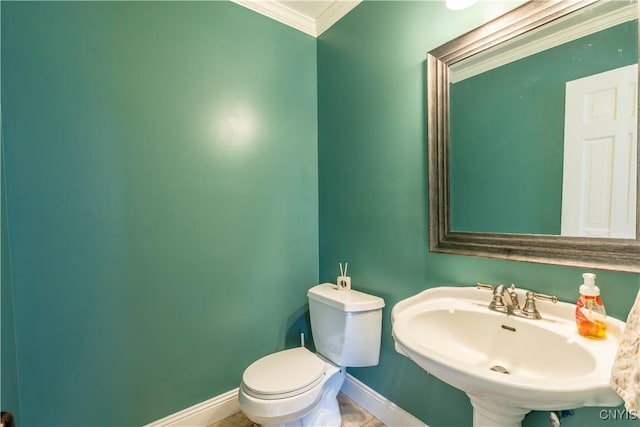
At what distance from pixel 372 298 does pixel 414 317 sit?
0.41m

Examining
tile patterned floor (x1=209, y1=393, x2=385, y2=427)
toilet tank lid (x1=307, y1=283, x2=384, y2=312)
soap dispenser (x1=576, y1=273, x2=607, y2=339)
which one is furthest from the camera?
tile patterned floor (x1=209, y1=393, x2=385, y2=427)

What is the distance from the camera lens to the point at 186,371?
1397 mm

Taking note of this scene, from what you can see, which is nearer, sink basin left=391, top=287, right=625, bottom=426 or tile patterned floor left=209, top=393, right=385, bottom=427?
sink basin left=391, top=287, right=625, bottom=426

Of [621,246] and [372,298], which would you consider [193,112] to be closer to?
[372,298]

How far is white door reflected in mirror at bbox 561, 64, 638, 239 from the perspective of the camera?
778mm

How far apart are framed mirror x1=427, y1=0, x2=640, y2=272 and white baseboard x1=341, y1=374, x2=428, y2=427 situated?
876mm

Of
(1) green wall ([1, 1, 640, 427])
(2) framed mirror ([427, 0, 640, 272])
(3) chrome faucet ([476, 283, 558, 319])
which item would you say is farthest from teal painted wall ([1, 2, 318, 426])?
(3) chrome faucet ([476, 283, 558, 319])

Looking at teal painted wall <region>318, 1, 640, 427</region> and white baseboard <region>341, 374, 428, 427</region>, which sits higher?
teal painted wall <region>318, 1, 640, 427</region>

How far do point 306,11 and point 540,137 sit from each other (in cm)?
153

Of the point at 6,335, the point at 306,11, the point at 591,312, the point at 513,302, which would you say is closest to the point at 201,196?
the point at 6,335

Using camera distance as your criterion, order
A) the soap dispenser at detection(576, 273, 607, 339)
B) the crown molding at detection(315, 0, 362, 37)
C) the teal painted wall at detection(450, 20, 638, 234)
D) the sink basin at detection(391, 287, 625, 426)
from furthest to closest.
A: the crown molding at detection(315, 0, 362, 37) < the teal painted wall at detection(450, 20, 638, 234) < the soap dispenser at detection(576, 273, 607, 339) < the sink basin at detection(391, 287, 625, 426)

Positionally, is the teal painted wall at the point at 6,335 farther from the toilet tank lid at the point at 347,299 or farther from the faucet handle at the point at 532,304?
the faucet handle at the point at 532,304

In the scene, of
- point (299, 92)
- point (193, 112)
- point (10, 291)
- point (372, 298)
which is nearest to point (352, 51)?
point (299, 92)

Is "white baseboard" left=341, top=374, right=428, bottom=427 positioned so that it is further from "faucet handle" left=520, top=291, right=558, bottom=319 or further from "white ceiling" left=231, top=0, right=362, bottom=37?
"white ceiling" left=231, top=0, right=362, bottom=37
